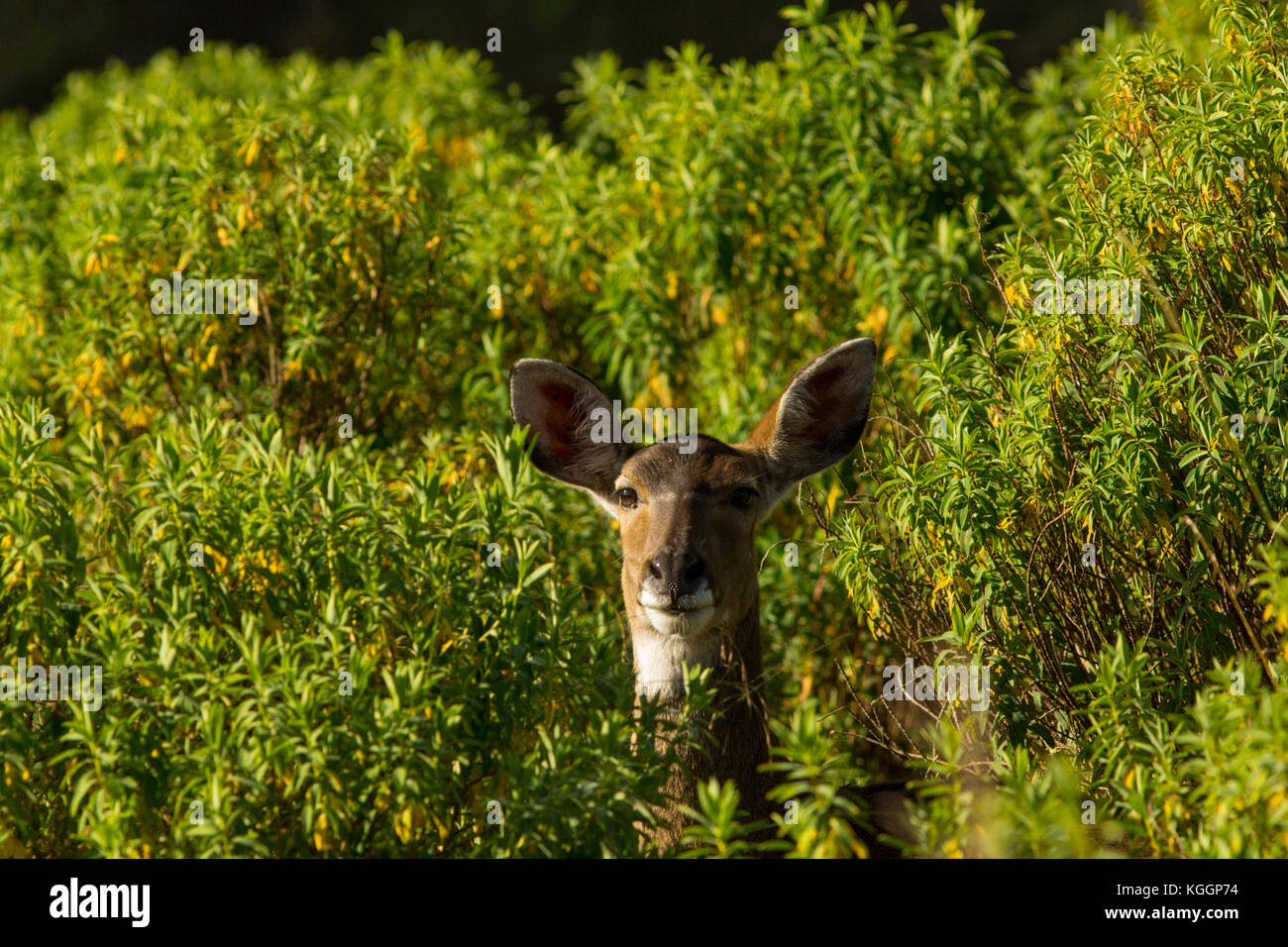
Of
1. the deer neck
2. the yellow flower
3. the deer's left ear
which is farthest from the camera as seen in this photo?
the deer's left ear

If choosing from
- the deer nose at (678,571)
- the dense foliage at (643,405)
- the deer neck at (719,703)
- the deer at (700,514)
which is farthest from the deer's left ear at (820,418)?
the deer nose at (678,571)

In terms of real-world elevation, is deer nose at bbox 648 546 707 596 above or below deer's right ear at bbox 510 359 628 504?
below

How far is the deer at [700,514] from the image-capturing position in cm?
637

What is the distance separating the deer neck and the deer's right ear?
0.94 metres

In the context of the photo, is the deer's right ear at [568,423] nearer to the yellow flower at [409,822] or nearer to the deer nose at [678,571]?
the deer nose at [678,571]

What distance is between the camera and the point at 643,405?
1007cm

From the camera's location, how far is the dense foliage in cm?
513

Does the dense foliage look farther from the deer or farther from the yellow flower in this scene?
the deer

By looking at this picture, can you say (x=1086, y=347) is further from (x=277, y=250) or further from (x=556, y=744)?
(x=277, y=250)

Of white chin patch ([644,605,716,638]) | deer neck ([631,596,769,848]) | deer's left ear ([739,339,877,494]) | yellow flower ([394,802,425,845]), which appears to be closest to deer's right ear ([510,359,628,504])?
deer's left ear ([739,339,877,494])

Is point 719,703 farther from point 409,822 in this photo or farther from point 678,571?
point 409,822

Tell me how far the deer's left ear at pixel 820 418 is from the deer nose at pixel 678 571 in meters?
1.02
